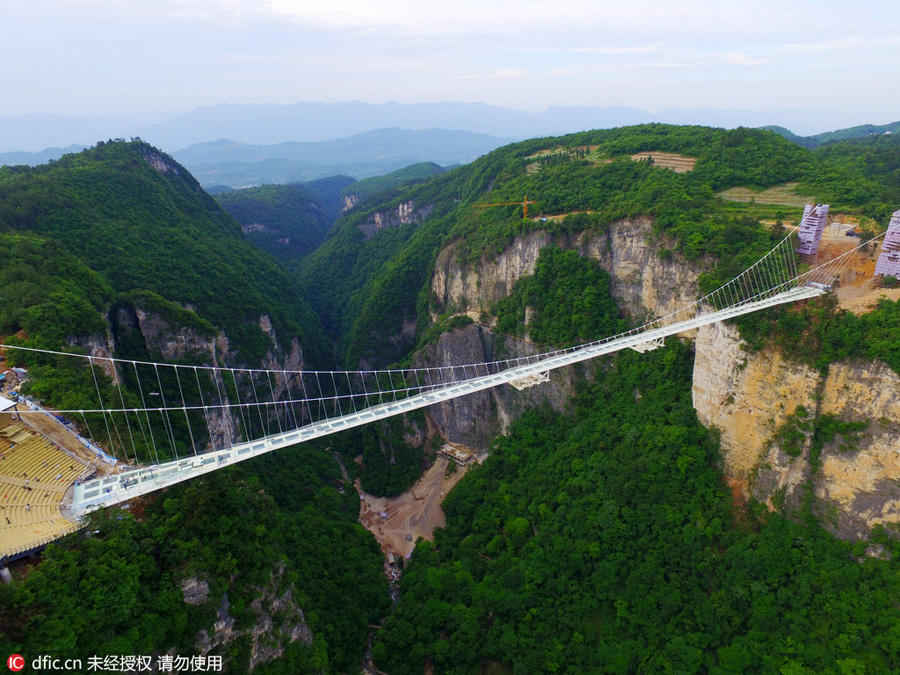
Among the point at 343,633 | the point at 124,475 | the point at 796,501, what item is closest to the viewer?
the point at 124,475

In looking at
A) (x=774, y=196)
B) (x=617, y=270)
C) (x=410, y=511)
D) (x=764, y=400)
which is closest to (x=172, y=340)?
(x=410, y=511)

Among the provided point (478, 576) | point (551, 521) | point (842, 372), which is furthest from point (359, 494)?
point (842, 372)

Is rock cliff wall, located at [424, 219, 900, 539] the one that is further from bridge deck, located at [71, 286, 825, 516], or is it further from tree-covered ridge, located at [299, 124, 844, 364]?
tree-covered ridge, located at [299, 124, 844, 364]

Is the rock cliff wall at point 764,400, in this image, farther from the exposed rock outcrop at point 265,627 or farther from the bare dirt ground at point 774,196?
the exposed rock outcrop at point 265,627

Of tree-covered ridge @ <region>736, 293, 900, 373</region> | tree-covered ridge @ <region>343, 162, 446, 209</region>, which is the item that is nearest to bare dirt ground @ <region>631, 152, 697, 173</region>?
tree-covered ridge @ <region>736, 293, 900, 373</region>

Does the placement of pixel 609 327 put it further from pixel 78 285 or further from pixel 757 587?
pixel 78 285

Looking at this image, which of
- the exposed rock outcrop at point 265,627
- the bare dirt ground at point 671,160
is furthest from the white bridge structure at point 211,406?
the bare dirt ground at point 671,160
